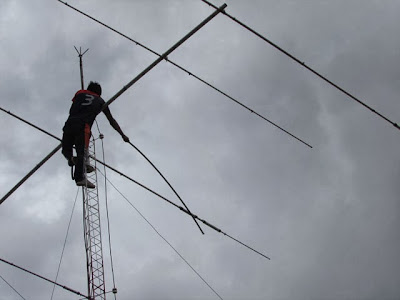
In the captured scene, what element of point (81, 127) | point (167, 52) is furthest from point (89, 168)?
point (167, 52)

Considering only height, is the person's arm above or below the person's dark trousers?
above

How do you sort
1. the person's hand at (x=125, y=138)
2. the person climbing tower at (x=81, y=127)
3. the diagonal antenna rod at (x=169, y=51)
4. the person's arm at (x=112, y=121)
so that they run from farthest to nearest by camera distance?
the person's arm at (x=112, y=121)
the person's hand at (x=125, y=138)
the person climbing tower at (x=81, y=127)
the diagonal antenna rod at (x=169, y=51)

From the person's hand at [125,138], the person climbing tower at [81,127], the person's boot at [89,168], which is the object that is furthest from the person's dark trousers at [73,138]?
the person's hand at [125,138]

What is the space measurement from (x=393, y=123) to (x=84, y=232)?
584 centimetres

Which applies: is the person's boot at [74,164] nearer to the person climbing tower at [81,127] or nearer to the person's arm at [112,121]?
the person climbing tower at [81,127]

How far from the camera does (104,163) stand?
1327 centimetres

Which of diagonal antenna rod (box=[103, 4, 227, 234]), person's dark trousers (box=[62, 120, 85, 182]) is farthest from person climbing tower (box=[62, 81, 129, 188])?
diagonal antenna rod (box=[103, 4, 227, 234])

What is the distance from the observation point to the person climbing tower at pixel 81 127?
1302cm

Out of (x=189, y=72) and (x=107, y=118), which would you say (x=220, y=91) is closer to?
(x=189, y=72)

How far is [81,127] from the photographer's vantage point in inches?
517

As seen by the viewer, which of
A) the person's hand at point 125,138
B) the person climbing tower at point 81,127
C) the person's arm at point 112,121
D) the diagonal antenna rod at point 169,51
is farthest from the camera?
the person's arm at point 112,121

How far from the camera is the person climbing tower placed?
13.0 meters

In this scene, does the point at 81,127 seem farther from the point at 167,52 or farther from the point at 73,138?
the point at 167,52

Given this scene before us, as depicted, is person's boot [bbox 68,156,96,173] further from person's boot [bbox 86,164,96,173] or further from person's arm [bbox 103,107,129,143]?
person's arm [bbox 103,107,129,143]
